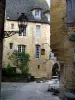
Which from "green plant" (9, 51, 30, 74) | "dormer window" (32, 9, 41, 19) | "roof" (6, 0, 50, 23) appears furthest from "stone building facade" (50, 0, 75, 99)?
"dormer window" (32, 9, 41, 19)

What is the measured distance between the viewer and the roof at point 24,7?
4325cm

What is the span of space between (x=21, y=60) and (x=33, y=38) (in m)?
4.18

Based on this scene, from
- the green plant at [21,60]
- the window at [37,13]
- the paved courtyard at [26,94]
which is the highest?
the window at [37,13]

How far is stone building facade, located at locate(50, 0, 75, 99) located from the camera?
14867 mm

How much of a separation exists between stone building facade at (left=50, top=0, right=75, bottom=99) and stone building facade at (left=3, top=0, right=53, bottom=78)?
24955mm

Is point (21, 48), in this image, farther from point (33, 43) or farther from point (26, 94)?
point (26, 94)

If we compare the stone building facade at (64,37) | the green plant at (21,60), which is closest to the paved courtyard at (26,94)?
the stone building facade at (64,37)

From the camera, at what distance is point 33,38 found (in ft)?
141

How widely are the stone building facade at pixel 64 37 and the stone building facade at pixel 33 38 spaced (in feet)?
81.9

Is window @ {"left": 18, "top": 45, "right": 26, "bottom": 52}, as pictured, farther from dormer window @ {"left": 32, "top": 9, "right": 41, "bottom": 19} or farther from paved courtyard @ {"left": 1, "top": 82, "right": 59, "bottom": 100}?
paved courtyard @ {"left": 1, "top": 82, "right": 59, "bottom": 100}

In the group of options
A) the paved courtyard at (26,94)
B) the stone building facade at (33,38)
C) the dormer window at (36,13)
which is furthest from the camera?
the dormer window at (36,13)

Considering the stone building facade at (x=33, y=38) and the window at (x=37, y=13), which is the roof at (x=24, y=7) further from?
the window at (x=37, y=13)

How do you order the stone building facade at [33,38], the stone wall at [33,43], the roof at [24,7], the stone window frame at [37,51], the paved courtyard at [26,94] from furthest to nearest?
the roof at [24,7] < the stone window frame at [37,51] < the stone building facade at [33,38] < the stone wall at [33,43] < the paved courtyard at [26,94]

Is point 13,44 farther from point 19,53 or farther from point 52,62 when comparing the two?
point 52,62
